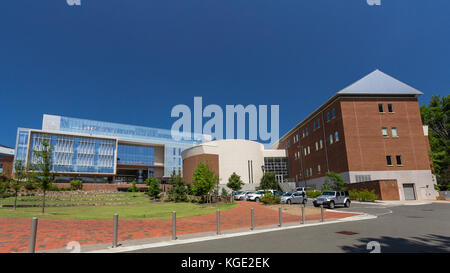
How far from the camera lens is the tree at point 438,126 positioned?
42.1 meters

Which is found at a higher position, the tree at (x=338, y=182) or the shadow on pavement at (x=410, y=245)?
Answer: the tree at (x=338, y=182)

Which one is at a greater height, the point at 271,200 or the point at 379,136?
the point at 379,136

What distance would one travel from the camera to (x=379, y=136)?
4069 centimetres

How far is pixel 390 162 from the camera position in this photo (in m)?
39.8

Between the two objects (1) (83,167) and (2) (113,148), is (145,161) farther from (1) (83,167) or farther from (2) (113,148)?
(1) (83,167)

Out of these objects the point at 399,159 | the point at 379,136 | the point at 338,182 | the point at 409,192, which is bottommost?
the point at 409,192

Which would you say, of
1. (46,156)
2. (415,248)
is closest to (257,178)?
(46,156)

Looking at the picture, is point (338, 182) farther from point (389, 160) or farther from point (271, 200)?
point (271, 200)

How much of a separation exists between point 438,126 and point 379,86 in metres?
23.8

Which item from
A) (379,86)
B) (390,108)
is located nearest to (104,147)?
(379,86)

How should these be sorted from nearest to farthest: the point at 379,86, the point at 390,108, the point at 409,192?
the point at 409,192, the point at 390,108, the point at 379,86

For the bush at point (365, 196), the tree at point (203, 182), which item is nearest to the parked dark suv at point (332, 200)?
the bush at point (365, 196)

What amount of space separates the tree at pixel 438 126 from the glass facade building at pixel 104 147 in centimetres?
7608

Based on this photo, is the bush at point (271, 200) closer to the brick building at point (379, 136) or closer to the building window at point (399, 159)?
the brick building at point (379, 136)
